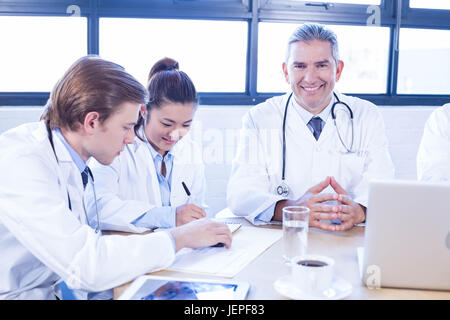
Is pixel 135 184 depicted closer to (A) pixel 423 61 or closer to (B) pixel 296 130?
(B) pixel 296 130

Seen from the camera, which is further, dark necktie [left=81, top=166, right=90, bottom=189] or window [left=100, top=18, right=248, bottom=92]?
window [left=100, top=18, right=248, bottom=92]

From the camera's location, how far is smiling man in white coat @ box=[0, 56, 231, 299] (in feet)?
3.08

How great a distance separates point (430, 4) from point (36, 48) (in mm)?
2509

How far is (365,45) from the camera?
3.09m

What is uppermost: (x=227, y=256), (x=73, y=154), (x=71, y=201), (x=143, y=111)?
(x=143, y=111)

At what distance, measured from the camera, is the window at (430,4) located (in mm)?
3092

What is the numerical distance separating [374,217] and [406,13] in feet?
8.52

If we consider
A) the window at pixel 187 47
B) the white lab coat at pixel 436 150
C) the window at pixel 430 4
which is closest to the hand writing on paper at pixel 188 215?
the white lab coat at pixel 436 150

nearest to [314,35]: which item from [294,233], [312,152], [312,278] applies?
[312,152]

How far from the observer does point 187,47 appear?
9.52ft

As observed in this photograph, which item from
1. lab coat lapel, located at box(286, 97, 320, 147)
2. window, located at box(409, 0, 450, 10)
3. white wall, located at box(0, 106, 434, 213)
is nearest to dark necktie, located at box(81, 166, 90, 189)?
lab coat lapel, located at box(286, 97, 320, 147)

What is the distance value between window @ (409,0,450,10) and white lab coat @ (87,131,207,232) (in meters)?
1.94

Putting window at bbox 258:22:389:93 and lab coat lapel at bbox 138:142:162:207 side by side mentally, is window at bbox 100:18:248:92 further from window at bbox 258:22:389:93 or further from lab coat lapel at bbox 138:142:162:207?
lab coat lapel at bbox 138:142:162:207
